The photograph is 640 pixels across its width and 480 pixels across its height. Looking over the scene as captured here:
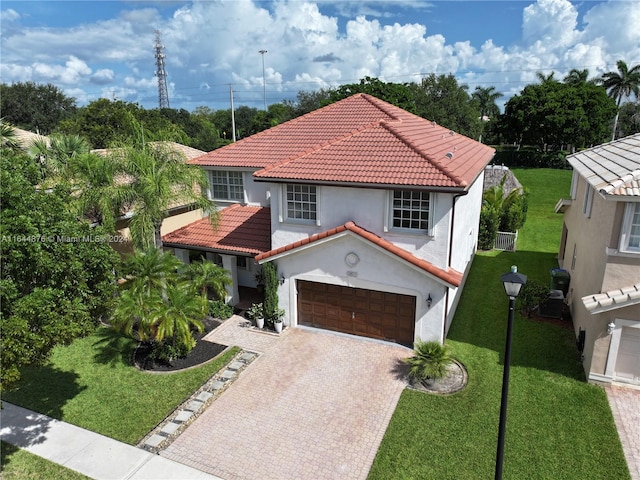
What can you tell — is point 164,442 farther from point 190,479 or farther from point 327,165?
point 327,165

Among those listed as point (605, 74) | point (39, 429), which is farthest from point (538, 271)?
point (605, 74)

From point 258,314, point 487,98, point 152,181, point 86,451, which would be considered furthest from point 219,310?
point 487,98

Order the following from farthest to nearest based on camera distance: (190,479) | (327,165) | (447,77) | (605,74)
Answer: (605,74), (447,77), (327,165), (190,479)

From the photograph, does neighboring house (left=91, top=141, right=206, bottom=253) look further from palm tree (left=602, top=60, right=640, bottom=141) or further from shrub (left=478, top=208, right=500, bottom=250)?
palm tree (left=602, top=60, right=640, bottom=141)

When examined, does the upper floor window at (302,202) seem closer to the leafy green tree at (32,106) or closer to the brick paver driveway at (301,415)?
the brick paver driveway at (301,415)

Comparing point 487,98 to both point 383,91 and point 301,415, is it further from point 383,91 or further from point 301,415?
point 301,415

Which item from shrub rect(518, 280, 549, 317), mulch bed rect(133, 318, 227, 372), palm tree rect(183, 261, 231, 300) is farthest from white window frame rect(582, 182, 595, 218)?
mulch bed rect(133, 318, 227, 372)

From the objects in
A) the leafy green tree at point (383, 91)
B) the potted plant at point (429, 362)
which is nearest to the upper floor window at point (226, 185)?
the potted plant at point (429, 362)
